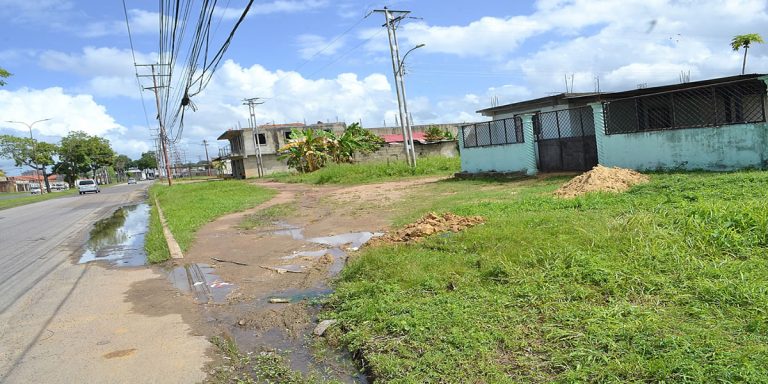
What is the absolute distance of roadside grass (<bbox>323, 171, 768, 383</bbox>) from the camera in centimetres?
334

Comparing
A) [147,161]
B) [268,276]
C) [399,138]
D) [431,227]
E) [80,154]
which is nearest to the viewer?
[268,276]

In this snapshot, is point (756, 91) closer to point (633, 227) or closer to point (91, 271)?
point (633, 227)

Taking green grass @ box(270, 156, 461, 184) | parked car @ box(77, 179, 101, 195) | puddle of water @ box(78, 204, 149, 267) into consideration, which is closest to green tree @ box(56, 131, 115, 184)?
parked car @ box(77, 179, 101, 195)

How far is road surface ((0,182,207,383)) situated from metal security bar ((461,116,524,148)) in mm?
15064

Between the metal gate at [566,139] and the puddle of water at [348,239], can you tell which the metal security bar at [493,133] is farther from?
the puddle of water at [348,239]

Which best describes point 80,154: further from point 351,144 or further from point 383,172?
point 383,172

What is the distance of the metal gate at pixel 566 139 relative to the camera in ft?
57.7

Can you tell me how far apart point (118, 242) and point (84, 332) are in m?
8.27

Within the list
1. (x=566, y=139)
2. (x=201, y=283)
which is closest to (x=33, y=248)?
(x=201, y=283)

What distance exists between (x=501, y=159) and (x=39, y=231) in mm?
16481

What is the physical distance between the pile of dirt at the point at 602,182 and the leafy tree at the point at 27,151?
6332cm

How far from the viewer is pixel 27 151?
193 feet

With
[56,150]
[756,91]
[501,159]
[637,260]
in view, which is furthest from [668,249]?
[56,150]

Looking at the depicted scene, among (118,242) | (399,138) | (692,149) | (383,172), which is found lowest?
(118,242)
